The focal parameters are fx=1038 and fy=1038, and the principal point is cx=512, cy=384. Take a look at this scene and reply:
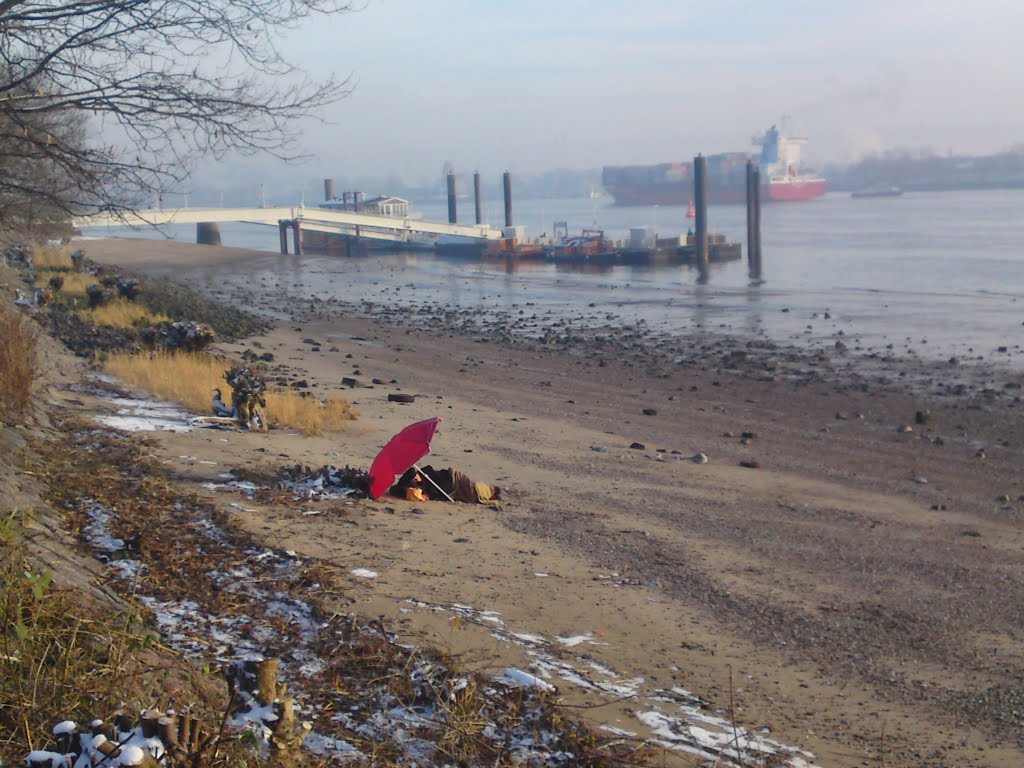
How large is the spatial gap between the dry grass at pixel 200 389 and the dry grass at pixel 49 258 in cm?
1401

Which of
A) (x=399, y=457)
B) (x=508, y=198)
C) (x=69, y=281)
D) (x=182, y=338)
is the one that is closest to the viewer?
(x=399, y=457)

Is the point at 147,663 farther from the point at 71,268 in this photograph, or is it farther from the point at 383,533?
the point at 71,268

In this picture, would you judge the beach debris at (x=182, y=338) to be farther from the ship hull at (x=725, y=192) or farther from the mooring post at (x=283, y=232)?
the ship hull at (x=725, y=192)

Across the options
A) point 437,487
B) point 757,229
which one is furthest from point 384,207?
point 437,487

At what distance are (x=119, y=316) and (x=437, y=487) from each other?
1065 cm

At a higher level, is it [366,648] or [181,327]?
[181,327]

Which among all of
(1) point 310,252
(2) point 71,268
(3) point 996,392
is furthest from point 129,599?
(1) point 310,252

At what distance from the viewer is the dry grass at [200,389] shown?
9.46m

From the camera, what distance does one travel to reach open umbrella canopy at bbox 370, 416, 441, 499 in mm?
6871

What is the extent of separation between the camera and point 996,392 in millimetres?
16562

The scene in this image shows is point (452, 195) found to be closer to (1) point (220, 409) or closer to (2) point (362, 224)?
(2) point (362, 224)

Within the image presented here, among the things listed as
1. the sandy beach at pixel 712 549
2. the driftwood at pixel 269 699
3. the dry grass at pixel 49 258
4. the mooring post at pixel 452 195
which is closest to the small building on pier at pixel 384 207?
the mooring post at pixel 452 195

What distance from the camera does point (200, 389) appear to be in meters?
10.0

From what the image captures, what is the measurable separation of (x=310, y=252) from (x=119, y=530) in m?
62.9
